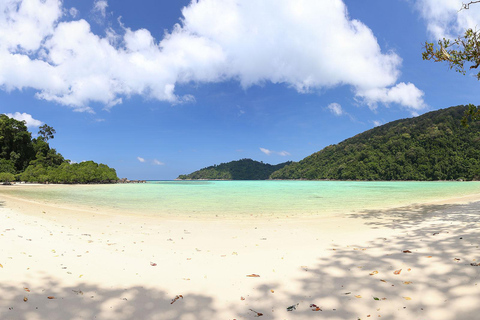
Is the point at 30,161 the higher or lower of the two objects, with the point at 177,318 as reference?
higher

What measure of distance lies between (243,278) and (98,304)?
7.30ft

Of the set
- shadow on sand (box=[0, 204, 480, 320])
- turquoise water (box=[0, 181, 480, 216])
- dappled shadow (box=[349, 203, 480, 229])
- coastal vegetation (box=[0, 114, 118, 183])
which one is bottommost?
turquoise water (box=[0, 181, 480, 216])

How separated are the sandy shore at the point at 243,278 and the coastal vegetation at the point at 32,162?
9145 centimetres

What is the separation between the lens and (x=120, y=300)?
3721 millimetres

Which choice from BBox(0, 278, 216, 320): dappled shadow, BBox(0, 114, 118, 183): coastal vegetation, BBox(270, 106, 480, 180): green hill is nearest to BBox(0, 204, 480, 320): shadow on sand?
BBox(0, 278, 216, 320): dappled shadow

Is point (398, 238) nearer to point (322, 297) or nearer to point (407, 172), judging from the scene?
point (322, 297)

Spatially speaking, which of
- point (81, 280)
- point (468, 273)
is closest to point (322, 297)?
point (468, 273)

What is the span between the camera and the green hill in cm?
11050

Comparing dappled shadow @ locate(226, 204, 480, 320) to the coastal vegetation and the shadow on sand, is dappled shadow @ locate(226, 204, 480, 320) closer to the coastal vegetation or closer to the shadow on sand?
the shadow on sand

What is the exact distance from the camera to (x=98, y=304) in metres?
3.60

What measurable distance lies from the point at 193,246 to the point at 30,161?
108645mm

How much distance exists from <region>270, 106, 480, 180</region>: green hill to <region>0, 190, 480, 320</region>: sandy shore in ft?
436

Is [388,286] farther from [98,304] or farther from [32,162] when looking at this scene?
[32,162]

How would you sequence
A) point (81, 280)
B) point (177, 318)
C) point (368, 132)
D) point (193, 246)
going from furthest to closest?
point (368, 132), point (193, 246), point (81, 280), point (177, 318)
